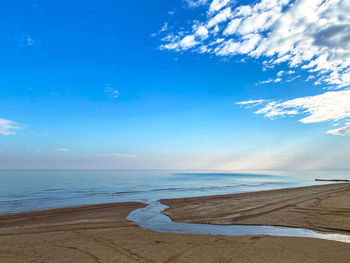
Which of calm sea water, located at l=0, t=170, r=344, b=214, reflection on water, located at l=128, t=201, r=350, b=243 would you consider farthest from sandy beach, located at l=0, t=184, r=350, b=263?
calm sea water, located at l=0, t=170, r=344, b=214

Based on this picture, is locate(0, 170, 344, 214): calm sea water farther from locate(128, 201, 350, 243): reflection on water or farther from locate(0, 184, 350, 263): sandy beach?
locate(0, 184, 350, 263): sandy beach

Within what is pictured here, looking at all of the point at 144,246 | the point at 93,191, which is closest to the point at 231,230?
the point at 144,246

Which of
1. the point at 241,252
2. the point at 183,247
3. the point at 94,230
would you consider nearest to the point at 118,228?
the point at 94,230

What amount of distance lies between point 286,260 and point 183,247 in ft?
16.0

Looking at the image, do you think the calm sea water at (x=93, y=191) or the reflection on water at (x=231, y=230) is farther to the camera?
the calm sea water at (x=93, y=191)

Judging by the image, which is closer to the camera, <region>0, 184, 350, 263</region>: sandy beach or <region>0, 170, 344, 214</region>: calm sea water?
<region>0, 184, 350, 263</region>: sandy beach

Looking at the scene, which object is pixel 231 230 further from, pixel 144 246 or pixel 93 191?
pixel 93 191

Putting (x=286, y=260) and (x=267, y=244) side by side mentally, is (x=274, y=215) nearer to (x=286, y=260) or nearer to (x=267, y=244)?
(x=267, y=244)

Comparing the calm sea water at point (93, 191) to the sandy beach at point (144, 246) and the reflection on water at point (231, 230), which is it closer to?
the reflection on water at point (231, 230)

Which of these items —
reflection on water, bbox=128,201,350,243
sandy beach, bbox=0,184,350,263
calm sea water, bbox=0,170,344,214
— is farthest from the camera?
calm sea water, bbox=0,170,344,214

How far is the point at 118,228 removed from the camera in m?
15.2

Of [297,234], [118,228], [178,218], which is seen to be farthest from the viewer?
[178,218]

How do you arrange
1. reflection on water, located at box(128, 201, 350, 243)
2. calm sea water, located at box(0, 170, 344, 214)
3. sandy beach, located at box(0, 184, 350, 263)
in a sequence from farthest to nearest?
1. calm sea water, located at box(0, 170, 344, 214)
2. reflection on water, located at box(128, 201, 350, 243)
3. sandy beach, located at box(0, 184, 350, 263)

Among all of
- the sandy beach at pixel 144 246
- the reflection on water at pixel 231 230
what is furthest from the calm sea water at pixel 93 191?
the sandy beach at pixel 144 246
